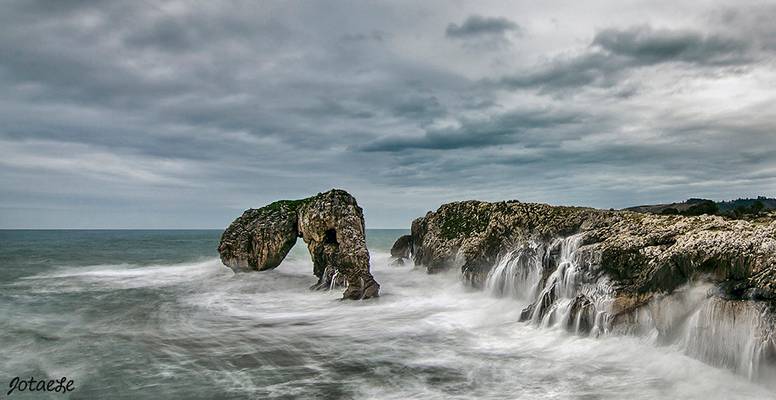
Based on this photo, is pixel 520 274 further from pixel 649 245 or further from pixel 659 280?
pixel 659 280

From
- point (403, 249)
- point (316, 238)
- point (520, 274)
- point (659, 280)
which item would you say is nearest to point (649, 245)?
point (659, 280)

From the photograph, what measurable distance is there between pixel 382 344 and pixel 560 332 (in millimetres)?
5574

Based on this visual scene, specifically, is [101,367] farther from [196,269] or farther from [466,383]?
[196,269]

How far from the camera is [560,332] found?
47.8 feet

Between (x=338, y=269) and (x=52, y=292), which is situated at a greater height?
(x=338, y=269)

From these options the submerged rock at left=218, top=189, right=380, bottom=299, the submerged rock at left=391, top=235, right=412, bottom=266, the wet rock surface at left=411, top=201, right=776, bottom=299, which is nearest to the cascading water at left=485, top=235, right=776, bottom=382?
the wet rock surface at left=411, top=201, right=776, bottom=299

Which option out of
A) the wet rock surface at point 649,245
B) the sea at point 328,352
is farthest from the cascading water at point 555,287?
the wet rock surface at point 649,245

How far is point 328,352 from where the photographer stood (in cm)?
1391

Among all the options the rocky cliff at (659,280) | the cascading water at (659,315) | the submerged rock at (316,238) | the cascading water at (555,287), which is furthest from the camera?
the submerged rock at (316,238)

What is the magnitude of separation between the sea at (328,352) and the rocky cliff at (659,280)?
Result: 548 mm

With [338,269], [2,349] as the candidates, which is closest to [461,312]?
[338,269]

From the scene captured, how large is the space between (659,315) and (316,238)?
59.5 feet

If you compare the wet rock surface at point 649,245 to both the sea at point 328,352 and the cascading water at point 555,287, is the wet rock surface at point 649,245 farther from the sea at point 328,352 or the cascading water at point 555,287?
the sea at point 328,352

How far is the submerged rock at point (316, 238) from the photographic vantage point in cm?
2366
